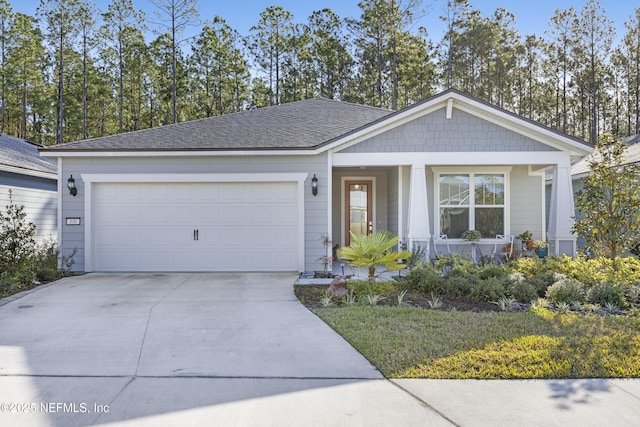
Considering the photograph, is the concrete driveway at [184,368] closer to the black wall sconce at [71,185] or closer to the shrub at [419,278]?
the shrub at [419,278]

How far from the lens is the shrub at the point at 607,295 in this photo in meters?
6.12

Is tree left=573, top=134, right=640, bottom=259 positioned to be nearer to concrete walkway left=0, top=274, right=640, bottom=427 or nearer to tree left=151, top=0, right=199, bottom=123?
concrete walkway left=0, top=274, right=640, bottom=427

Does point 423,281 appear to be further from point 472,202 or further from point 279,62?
point 279,62

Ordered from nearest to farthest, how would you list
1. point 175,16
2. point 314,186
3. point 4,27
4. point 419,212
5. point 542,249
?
point 314,186, point 419,212, point 542,249, point 175,16, point 4,27

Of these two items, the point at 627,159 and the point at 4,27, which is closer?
the point at 627,159

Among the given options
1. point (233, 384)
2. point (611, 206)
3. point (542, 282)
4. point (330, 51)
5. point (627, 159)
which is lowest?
point (233, 384)

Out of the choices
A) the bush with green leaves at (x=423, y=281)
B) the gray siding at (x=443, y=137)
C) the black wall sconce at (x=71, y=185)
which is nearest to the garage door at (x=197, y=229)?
the black wall sconce at (x=71, y=185)

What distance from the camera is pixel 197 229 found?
9547 mm

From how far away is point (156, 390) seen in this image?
11.4ft

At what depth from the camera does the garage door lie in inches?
376

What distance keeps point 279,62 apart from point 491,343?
78.2 feet

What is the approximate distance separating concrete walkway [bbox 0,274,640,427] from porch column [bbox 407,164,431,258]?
4.43 metres

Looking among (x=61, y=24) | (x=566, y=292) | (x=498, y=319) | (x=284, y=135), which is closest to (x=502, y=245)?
(x=566, y=292)

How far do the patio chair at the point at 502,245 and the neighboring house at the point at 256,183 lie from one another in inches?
34.9
